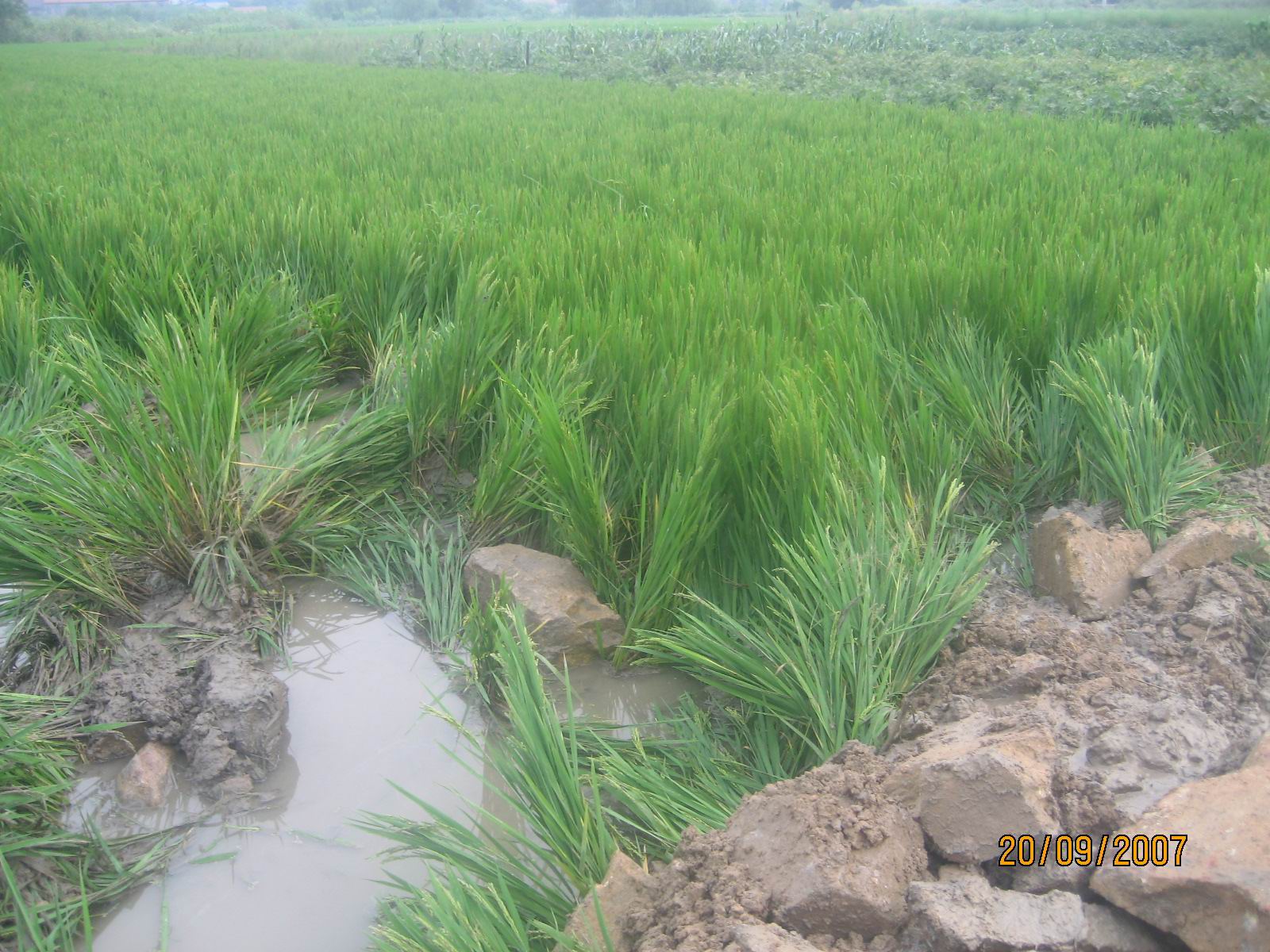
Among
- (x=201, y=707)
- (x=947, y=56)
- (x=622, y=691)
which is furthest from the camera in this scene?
(x=947, y=56)

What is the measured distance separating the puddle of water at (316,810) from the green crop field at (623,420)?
0.08 m

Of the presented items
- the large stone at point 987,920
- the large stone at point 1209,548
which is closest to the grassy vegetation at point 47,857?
the large stone at point 987,920

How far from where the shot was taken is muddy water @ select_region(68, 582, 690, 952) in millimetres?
1279

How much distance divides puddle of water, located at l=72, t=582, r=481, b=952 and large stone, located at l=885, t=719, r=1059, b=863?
709 mm

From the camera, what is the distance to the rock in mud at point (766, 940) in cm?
98

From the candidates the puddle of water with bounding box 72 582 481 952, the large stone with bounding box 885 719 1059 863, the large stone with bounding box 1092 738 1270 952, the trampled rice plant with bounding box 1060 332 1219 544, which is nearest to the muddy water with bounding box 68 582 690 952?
the puddle of water with bounding box 72 582 481 952

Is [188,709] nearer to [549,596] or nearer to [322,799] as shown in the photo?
[322,799]

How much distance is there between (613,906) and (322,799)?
594 mm

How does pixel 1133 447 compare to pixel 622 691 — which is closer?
pixel 622 691

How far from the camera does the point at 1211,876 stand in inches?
36.5

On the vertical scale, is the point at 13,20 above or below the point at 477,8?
below

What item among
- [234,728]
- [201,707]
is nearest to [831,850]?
[234,728]

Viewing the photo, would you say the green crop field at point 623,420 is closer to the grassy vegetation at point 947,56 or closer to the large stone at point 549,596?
the large stone at point 549,596

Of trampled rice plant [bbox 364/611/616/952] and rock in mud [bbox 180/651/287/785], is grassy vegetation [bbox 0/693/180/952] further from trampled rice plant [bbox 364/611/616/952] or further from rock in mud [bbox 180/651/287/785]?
trampled rice plant [bbox 364/611/616/952]
